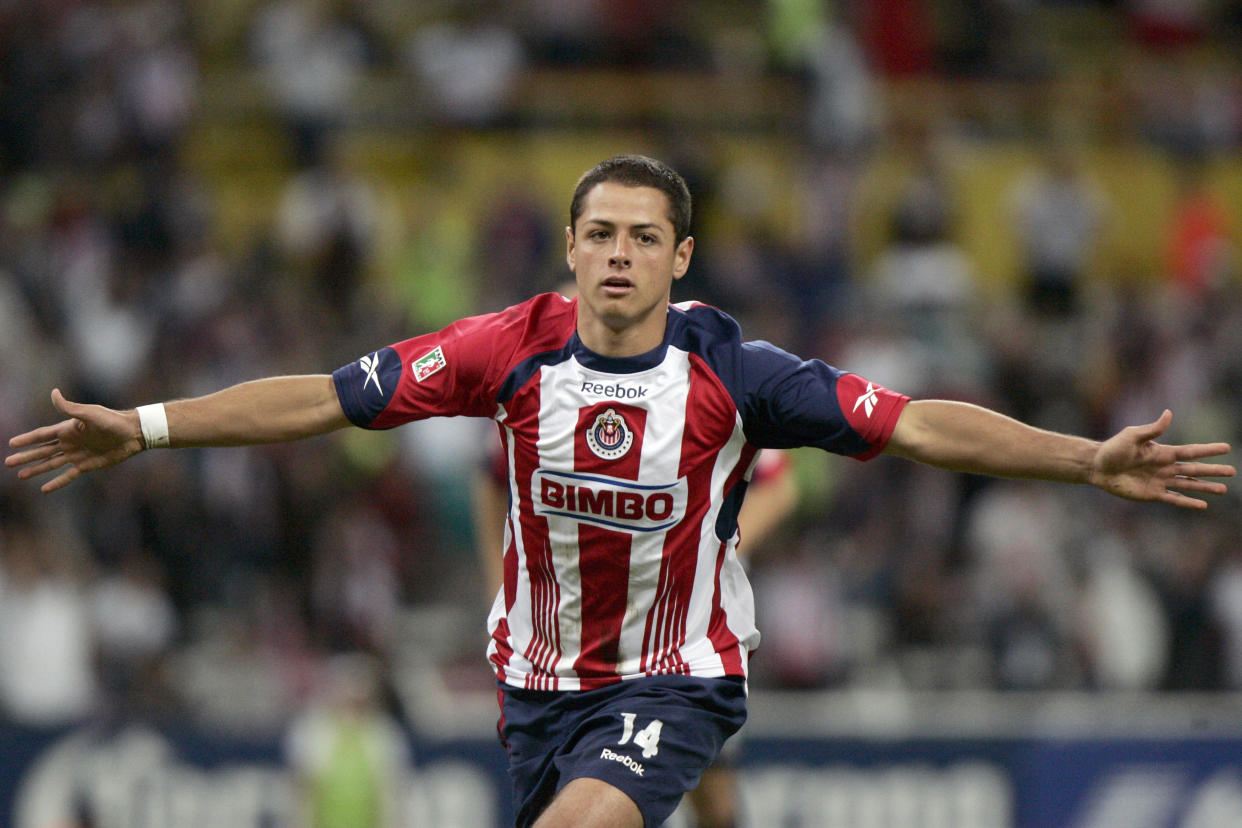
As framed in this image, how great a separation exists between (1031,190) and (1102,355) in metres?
1.95

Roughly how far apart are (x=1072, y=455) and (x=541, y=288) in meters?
5.19

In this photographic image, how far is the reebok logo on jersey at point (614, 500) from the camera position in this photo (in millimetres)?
5664

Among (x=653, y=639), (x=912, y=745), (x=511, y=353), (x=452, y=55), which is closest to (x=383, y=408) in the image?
(x=511, y=353)

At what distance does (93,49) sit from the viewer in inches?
594

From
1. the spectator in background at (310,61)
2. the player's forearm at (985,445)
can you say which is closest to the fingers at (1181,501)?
the player's forearm at (985,445)

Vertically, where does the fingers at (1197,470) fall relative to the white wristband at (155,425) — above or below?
below

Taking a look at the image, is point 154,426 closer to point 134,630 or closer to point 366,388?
point 366,388

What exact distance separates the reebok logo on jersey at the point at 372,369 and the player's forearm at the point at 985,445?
5.14 ft

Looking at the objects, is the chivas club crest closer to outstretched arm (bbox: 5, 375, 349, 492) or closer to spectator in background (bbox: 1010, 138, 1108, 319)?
outstretched arm (bbox: 5, 375, 349, 492)

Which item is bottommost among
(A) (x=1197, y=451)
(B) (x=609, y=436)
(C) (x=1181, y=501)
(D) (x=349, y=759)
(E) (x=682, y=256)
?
(D) (x=349, y=759)

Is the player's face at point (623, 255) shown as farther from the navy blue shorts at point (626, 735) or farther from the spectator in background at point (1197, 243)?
the spectator in background at point (1197, 243)

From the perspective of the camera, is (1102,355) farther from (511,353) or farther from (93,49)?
(511,353)

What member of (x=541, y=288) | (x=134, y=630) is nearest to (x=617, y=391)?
(x=541, y=288)

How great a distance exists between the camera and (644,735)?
5621 millimetres
